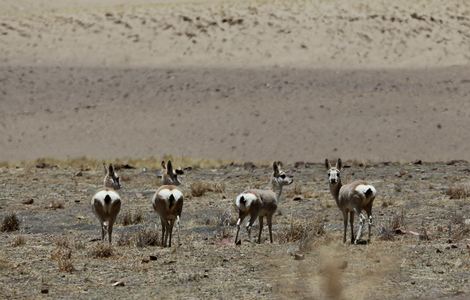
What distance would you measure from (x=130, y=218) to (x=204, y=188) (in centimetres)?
601

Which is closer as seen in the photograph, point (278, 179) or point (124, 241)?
point (124, 241)

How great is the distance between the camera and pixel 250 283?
44.7 feet

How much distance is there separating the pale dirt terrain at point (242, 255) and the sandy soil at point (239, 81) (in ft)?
66.0

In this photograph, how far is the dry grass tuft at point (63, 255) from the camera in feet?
47.4

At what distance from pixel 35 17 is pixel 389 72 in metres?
19.6

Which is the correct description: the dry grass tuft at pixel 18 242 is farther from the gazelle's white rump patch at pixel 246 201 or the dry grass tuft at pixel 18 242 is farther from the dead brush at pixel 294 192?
the dead brush at pixel 294 192

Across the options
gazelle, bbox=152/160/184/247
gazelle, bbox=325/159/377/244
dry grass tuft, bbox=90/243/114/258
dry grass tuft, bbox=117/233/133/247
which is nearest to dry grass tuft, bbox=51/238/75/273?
dry grass tuft, bbox=90/243/114/258

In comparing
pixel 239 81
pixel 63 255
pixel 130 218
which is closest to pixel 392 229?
pixel 130 218

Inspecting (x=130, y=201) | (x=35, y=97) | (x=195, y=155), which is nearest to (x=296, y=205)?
(x=130, y=201)

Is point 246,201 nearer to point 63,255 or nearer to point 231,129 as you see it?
point 63,255

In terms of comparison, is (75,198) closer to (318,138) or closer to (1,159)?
(1,159)

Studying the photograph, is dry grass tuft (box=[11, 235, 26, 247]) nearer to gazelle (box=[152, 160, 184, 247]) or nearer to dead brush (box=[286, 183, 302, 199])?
gazelle (box=[152, 160, 184, 247])

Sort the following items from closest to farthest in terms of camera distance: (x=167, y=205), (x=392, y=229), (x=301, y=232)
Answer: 1. (x=167, y=205)
2. (x=301, y=232)
3. (x=392, y=229)

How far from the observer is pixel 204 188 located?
89.1 ft
